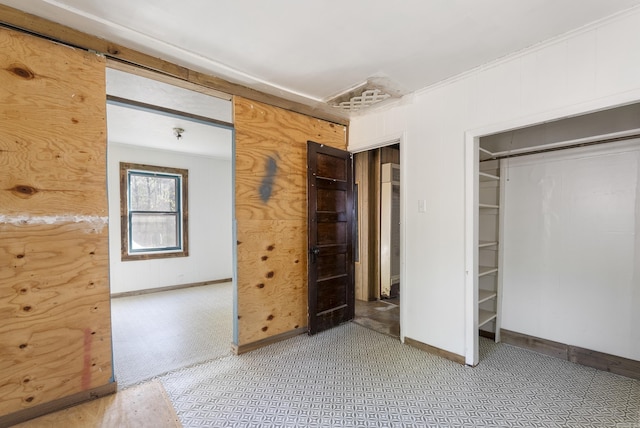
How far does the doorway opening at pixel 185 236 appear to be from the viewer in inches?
104

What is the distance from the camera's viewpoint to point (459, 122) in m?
2.65

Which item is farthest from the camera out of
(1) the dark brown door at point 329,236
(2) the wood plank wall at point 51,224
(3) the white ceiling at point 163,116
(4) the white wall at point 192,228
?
(4) the white wall at point 192,228

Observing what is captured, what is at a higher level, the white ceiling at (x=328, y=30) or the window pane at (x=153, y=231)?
the white ceiling at (x=328, y=30)

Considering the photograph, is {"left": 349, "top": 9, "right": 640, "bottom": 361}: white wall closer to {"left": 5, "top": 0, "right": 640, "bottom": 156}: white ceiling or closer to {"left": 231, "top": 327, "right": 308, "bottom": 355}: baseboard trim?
{"left": 5, "top": 0, "right": 640, "bottom": 156}: white ceiling

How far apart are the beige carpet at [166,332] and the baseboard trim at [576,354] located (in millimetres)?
2827

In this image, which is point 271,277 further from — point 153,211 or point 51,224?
point 153,211

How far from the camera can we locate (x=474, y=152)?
8.45 ft

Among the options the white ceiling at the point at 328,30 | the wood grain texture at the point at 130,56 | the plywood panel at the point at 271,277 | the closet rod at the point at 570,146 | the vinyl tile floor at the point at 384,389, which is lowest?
the vinyl tile floor at the point at 384,389

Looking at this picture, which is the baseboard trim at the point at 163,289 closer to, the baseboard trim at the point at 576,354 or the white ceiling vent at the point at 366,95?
the white ceiling vent at the point at 366,95

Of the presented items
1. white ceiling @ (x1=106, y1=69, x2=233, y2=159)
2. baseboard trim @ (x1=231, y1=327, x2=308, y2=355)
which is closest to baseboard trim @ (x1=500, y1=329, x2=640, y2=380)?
baseboard trim @ (x1=231, y1=327, x2=308, y2=355)

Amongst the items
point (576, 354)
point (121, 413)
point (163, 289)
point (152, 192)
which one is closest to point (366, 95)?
point (576, 354)

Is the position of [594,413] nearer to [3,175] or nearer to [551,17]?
[551,17]

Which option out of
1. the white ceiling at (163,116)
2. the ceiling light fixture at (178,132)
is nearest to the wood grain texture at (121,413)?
the white ceiling at (163,116)

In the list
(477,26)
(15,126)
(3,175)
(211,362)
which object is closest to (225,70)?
(15,126)
